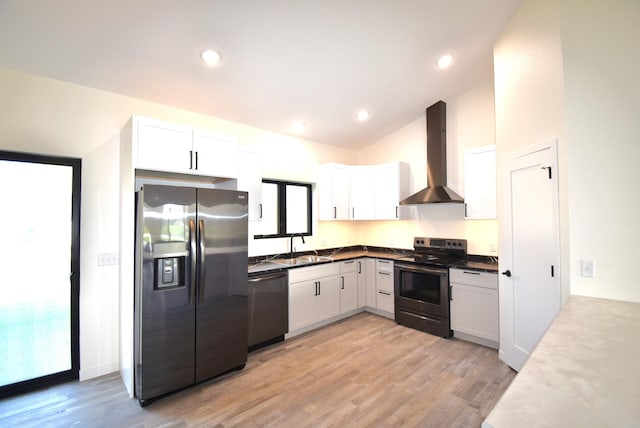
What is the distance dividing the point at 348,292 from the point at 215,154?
2696 millimetres

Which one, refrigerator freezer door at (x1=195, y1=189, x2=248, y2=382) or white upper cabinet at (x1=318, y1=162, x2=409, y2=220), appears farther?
white upper cabinet at (x1=318, y1=162, x2=409, y2=220)

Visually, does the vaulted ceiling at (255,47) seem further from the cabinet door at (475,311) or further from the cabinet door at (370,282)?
the cabinet door at (475,311)

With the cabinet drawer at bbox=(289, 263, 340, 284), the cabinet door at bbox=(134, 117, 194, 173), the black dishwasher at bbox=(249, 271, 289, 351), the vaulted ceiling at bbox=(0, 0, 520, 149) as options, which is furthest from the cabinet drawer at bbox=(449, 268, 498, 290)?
the cabinet door at bbox=(134, 117, 194, 173)

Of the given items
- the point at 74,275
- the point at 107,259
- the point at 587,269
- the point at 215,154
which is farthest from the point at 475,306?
the point at 74,275

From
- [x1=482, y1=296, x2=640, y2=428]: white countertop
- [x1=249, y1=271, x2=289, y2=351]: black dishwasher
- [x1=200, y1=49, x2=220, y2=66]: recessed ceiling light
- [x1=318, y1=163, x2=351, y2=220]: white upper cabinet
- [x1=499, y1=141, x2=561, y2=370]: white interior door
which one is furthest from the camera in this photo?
[x1=318, y1=163, x2=351, y2=220]: white upper cabinet

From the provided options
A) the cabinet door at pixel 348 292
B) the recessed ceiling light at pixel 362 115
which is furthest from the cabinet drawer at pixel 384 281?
the recessed ceiling light at pixel 362 115

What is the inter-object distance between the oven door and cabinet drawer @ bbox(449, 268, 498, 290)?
91 mm

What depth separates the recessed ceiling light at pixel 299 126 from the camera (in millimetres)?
Answer: 3907

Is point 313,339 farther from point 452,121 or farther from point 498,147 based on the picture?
point 452,121

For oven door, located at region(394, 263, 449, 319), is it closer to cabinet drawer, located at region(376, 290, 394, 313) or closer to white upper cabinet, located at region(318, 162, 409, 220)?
cabinet drawer, located at region(376, 290, 394, 313)

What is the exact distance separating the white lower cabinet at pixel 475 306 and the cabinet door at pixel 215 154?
9.61 feet

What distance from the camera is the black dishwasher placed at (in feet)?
10.3

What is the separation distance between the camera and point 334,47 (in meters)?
2.62

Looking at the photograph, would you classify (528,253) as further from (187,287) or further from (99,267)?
(99,267)
